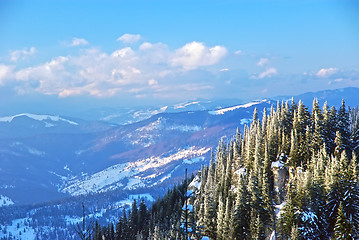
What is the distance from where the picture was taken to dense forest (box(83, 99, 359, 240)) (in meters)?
65.0

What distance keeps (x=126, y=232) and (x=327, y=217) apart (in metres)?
78.7

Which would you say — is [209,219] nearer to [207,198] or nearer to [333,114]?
[207,198]

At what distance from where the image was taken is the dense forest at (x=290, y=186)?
65000 millimetres

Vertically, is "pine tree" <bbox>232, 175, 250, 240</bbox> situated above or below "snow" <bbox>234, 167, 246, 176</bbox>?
below

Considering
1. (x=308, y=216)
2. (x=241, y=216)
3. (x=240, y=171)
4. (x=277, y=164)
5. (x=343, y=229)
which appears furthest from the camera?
(x=240, y=171)

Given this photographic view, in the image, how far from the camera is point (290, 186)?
72875 millimetres

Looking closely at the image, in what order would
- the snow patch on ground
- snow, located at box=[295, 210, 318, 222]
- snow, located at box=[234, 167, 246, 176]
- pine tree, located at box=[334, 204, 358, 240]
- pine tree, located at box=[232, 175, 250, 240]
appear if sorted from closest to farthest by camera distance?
pine tree, located at box=[334, 204, 358, 240]
snow, located at box=[295, 210, 318, 222]
pine tree, located at box=[232, 175, 250, 240]
the snow patch on ground
snow, located at box=[234, 167, 246, 176]

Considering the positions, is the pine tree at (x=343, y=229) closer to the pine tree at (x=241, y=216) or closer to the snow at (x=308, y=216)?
the snow at (x=308, y=216)

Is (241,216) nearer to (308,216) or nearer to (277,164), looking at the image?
(308,216)

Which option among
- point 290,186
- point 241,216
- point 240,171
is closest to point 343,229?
point 290,186

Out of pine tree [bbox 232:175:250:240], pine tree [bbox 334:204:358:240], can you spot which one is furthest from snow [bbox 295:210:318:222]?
pine tree [bbox 232:175:250:240]

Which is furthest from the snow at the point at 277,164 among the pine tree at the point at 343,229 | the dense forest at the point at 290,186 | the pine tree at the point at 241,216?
the pine tree at the point at 343,229

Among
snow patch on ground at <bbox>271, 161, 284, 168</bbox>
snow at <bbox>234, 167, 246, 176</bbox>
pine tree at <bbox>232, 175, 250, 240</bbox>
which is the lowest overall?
pine tree at <bbox>232, 175, 250, 240</bbox>

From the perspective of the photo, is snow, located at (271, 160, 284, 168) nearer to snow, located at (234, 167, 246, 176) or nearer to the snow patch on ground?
the snow patch on ground
